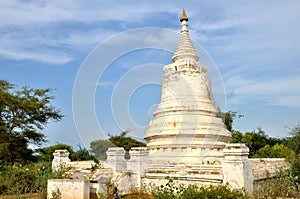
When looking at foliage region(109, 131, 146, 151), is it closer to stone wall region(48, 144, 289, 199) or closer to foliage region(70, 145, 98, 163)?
foliage region(70, 145, 98, 163)

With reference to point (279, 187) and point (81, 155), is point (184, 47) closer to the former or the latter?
point (81, 155)

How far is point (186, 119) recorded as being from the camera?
16.1m

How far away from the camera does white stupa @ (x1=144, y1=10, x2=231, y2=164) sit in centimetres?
1516

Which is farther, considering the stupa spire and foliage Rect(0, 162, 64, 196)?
the stupa spire

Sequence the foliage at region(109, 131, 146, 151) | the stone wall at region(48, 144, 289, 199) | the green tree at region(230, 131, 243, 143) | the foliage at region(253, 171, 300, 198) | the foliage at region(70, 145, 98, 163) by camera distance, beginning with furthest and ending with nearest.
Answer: the foliage at region(109, 131, 146, 151)
the green tree at region(230, 131, 243, 143)
the foliage at region(70, 145, 98, 163)
the stone wall at region(48, 144, 289, 199)
the foliage at region(253, 171, 300, 198)

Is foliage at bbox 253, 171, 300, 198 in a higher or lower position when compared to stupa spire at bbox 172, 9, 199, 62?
lower

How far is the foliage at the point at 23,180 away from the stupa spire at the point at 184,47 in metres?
10.1

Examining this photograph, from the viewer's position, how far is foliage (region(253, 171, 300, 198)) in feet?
29.0

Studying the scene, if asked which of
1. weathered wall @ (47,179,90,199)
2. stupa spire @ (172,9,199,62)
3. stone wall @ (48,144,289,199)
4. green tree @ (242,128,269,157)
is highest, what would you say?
stupa spire @ (172,9,199,62)

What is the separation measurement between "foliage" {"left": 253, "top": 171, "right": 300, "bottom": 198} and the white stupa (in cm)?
438

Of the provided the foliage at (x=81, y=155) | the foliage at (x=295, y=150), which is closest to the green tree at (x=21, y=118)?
the foliage at (x=81, y=155)

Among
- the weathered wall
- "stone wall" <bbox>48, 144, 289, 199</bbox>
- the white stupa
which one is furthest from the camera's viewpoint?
the white stupa

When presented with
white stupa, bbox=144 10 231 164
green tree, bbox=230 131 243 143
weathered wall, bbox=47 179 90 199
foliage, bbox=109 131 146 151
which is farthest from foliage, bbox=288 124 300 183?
foliage, bbox=109 131 146 151

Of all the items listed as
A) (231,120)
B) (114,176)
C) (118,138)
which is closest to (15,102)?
(114,176)
